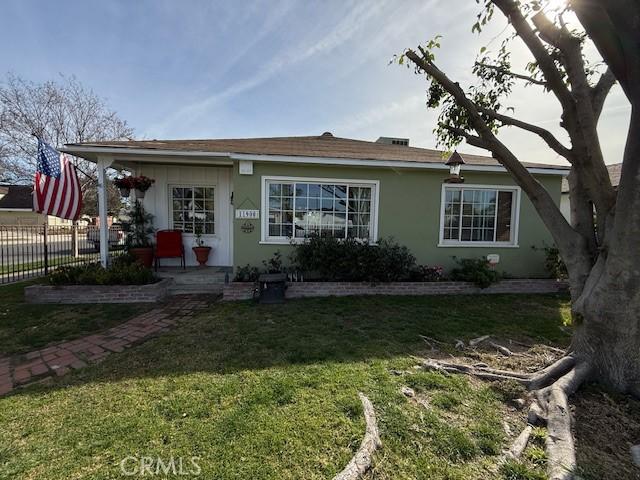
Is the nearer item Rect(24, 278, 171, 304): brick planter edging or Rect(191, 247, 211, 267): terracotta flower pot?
Rect(24, 278, 171, 304): brick planter edging

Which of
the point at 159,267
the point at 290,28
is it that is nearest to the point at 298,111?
the point at 290,28

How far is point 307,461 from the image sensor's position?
6.07 feet

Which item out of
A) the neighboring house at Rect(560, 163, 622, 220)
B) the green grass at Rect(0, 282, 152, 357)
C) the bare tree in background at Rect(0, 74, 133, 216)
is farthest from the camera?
the bare tree in background at Rect(0, 74, 133, 216)

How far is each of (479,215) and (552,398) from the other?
536 cm

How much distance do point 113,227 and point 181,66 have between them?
630 cm

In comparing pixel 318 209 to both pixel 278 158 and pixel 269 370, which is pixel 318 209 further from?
pixel 269 370

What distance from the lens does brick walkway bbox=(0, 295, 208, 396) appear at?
2.92 m

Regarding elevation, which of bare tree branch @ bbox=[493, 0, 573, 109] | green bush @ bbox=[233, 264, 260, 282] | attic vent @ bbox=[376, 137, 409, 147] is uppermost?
attic vent @ bbox=[376, 137, 409, 147]

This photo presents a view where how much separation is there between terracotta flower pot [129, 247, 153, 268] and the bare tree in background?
494 inches

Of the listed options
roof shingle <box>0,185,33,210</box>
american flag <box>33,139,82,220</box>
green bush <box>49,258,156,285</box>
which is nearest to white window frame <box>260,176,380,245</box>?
green bush <box>49,258,156,285</box>

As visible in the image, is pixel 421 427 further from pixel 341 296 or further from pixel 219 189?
pixel 219 189

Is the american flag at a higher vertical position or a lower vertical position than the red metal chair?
higher

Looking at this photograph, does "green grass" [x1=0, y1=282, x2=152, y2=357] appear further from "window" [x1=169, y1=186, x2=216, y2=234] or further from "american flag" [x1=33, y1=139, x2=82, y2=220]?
"window" [x1=169, y1=186, x2=216, y2=234]

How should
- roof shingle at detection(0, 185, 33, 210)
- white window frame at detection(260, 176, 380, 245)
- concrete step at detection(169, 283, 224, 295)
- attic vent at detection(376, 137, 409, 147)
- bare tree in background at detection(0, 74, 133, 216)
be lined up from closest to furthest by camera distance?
concrete step at detection(169, 283, 224, 295) → white window frame at detection(260, 176, 380, 245) → attic vent at detection(376, 137, 409, 147) → bare tree in background at detection(0, 74, 133, 216) → roof shingle at detection(0, 185, 33, 210)
